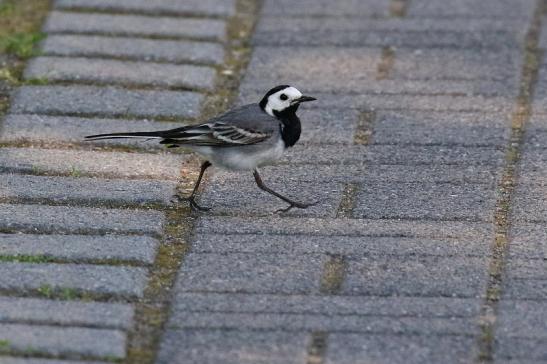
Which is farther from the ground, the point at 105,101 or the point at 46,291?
the point at 46,291

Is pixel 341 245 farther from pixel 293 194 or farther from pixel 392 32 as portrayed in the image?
pixel 392 32

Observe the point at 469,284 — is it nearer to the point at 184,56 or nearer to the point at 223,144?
the point at 223,144

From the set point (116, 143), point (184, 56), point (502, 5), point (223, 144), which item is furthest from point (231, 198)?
point (502, 5)

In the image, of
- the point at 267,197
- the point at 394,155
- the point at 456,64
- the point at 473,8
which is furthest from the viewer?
the point at 473,8

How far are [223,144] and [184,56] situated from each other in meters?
1.54

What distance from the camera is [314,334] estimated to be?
12.9 ft

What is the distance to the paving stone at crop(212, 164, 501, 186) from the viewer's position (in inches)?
208

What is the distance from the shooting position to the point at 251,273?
439cm

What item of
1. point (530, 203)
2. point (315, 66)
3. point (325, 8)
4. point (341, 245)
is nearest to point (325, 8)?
point (325, 8)

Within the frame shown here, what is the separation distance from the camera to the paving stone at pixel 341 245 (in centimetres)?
458

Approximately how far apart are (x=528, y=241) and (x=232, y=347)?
140cm

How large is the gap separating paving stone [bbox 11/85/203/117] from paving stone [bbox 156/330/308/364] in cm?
215

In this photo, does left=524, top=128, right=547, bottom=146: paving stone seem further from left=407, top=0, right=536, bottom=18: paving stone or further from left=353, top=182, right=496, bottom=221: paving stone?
left=407, top=0, right=536, bottom=18: paving stone

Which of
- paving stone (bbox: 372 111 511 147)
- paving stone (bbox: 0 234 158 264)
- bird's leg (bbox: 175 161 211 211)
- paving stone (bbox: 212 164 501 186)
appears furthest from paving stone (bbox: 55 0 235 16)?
paving stone (bbox: 0 234 158 264)
